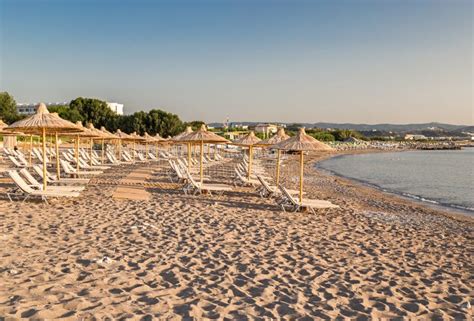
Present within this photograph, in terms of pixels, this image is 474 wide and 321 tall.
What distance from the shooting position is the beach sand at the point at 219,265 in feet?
11.8

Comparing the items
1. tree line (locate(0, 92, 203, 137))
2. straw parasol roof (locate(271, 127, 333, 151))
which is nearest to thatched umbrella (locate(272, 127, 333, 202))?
straw parasol roof (locate(271, 127, 333, 151))

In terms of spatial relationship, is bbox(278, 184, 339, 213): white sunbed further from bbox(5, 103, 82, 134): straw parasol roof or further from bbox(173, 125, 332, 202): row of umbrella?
bbox(5, 103, 82, 134): straw parasol roof

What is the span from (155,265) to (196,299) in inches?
41.3

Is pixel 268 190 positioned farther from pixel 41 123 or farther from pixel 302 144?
pixel 41 123

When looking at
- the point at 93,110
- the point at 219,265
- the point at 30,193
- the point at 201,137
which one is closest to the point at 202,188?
the point at 201,137

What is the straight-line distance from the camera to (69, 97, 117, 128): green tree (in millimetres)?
51344

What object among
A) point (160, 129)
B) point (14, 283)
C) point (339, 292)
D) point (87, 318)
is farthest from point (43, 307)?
point (160, 129)

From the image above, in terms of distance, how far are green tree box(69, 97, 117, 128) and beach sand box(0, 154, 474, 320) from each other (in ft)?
152

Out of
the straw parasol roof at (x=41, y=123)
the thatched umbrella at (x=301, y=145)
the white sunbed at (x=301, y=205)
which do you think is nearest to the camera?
the white sunbed at (x=301, y=205)

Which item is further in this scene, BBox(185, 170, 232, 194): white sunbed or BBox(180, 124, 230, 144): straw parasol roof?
BBox(180, 124, 230, 144): straw parasol roof

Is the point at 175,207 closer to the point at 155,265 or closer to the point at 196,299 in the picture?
the point at 155,265

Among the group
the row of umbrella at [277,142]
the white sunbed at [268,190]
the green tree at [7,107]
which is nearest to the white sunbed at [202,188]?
the row of umbrella at [277,142]

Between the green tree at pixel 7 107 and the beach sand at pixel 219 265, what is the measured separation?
43762mm

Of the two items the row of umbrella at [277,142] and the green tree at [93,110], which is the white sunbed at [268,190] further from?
the green tree at [93,110]
